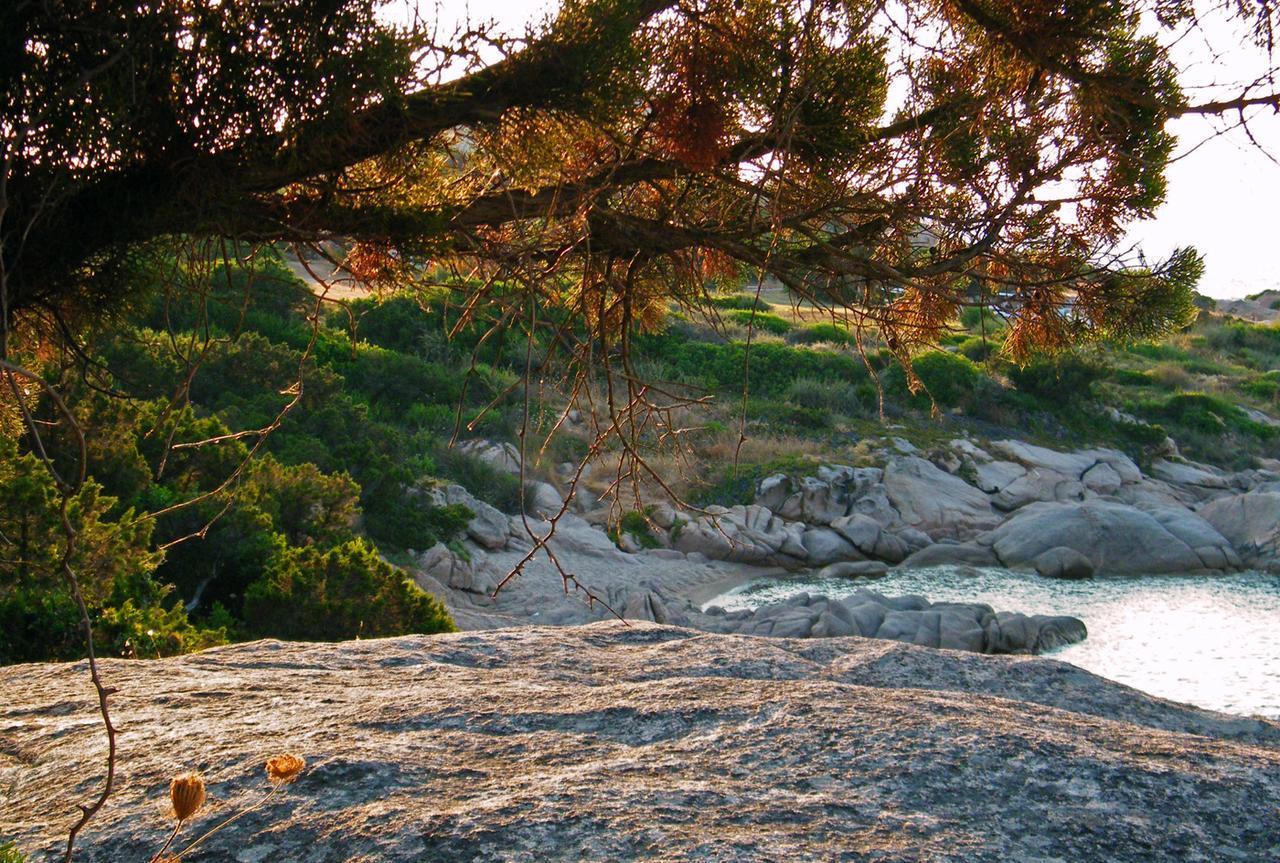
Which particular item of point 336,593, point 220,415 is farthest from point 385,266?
point 220,415

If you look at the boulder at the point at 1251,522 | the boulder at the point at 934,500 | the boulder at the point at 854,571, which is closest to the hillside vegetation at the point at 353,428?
the boulder at the point at 934,500

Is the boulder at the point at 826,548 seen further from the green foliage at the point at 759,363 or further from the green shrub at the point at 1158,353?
the green shrub at the point at 1158,353

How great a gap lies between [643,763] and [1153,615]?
44.6 feet

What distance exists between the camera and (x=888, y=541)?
1747cm

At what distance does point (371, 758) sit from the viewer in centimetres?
251


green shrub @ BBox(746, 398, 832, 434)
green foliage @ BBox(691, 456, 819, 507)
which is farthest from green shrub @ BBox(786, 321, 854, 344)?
green foliage @ BBox(691, 456, 819, 507)

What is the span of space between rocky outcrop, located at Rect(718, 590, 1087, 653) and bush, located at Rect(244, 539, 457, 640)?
5254mm

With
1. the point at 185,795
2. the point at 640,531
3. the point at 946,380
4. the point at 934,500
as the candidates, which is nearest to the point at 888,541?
the point at 934,500

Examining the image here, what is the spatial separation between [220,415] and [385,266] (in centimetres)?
966

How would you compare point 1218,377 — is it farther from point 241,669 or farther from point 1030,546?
point 241,669

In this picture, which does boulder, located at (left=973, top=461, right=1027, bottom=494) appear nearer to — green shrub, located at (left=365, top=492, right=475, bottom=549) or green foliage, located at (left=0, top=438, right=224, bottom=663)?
green shrub, located at (left=365, top=492, right=475, bottom=549)

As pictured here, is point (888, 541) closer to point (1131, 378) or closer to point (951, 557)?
point (951, 557)

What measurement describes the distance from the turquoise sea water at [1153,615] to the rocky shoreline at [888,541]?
48 cm

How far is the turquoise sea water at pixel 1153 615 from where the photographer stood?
11266 millimetres
